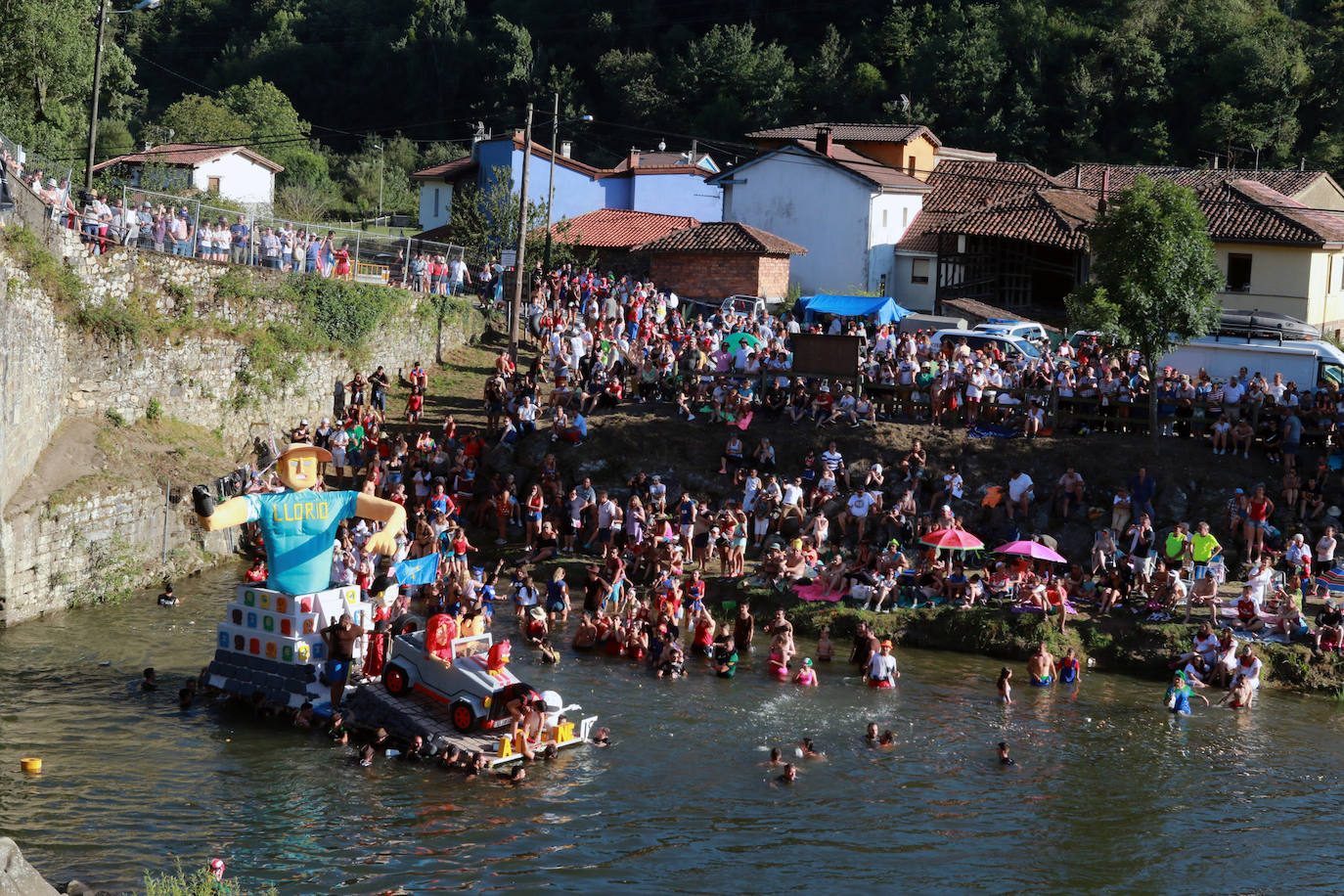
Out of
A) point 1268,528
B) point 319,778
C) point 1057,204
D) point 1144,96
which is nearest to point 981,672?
point 1268,528

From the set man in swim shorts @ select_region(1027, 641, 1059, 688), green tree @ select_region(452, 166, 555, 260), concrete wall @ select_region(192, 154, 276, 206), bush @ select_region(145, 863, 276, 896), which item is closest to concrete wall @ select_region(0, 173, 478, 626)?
green tree @ select_region(452, 166, 555, 260)

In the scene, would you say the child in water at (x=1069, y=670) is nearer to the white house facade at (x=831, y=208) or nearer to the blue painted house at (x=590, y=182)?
the white house facade at (x=831, y=208)

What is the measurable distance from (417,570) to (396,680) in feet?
16.9

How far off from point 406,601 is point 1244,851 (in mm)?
15006

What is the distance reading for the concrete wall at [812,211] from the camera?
50594mm

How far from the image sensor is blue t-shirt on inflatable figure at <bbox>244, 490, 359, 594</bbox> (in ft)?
66.9

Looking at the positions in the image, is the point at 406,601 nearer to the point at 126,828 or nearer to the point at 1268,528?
the point at 126,828

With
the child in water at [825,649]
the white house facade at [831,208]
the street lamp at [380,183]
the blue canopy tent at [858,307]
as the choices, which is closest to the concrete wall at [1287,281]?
the white house facade at [831,208]

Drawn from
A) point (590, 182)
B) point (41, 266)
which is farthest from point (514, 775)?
point (590, 182)

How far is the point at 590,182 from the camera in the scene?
204ft

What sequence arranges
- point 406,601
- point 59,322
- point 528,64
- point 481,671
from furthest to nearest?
point 528,64
point 59,322
point 406,601
point 481,671

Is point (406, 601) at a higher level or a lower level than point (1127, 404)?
lower

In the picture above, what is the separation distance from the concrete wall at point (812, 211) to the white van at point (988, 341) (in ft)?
43.6

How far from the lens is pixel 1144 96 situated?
71250 millimetres
